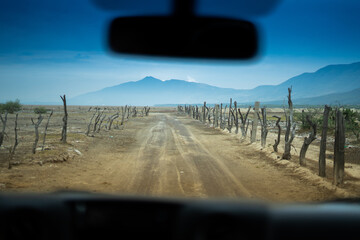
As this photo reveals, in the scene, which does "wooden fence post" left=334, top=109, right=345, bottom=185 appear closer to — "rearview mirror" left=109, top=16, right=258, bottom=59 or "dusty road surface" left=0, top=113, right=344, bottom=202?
"dusty road surface" left=0, top=113, right=344, bottom=202

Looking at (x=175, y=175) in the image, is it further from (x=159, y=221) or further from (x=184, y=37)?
(x=159, y=221)

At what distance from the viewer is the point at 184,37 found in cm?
230

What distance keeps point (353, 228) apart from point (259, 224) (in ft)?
1.45

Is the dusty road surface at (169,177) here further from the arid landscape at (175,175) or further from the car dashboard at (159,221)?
the car dashboard at (159,221)

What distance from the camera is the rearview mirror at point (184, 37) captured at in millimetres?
2188

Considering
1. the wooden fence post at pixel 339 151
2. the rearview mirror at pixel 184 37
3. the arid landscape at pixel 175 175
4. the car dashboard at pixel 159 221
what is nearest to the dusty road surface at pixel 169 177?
the arid landscape at pixel 175 175

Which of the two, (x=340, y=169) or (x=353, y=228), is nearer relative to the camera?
(x=353, y=228)

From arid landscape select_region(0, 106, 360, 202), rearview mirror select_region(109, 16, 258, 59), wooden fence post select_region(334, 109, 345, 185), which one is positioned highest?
rearview mirror select_region(109, 16, 258, 59)

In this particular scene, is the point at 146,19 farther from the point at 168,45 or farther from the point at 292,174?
the point at 292,174

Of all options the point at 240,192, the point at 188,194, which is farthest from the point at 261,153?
the point at 188,194

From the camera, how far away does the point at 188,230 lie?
1.08m

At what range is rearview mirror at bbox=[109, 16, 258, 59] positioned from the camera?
7.18 ft

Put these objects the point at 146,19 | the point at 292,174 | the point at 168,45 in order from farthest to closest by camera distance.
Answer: the point at 292,174, the point at 168,45, the point at 146,19

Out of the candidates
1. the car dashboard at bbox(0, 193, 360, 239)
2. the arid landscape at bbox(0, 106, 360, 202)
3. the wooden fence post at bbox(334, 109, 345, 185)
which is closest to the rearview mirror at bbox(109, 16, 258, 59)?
the car dashboard at bbox(0, 193, 360, 239)
